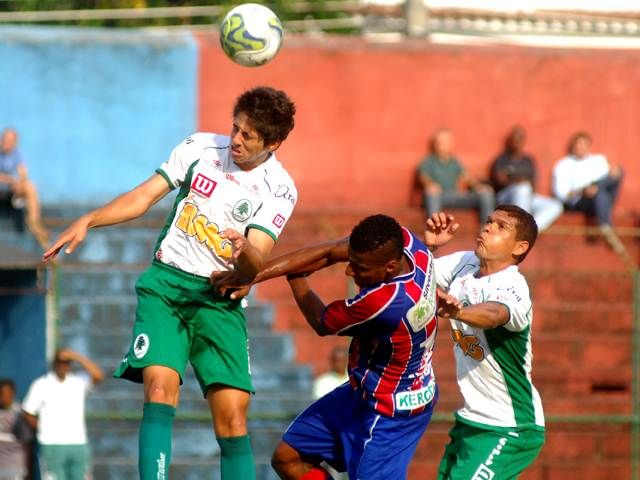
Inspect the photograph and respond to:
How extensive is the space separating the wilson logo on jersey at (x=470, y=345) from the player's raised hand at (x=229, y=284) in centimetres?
131

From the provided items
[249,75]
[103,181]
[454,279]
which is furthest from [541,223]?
[454,279]

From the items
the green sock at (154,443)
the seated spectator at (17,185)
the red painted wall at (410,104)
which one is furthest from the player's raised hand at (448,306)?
the red painted wall at (410,104)

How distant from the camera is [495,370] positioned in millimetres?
8430

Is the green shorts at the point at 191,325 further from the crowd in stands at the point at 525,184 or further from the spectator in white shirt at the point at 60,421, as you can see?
the crowd in stands at the point at 525,184

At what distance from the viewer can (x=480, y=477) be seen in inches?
328

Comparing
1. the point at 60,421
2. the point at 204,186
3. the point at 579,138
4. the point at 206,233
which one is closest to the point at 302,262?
the point at 206,233

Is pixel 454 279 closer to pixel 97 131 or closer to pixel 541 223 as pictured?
pixel 541 223

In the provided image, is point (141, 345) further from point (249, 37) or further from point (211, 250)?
point (249, 37)

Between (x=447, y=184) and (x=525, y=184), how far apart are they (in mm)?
979

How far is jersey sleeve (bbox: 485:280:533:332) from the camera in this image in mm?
8125

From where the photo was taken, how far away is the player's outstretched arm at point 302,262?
7.83m

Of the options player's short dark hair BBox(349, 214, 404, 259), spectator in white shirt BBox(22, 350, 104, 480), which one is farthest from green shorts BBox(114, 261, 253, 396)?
spectator in white shirt BBox(22, 350, 104, 480)

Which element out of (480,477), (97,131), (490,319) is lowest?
(480,477)

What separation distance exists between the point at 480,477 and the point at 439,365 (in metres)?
7.17
